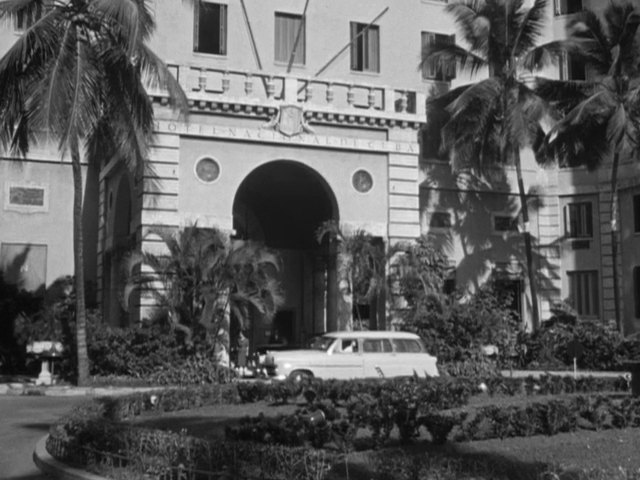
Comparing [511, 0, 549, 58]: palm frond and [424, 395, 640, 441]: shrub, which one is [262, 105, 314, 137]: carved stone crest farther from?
[424, 395, 640, 441]: shrub

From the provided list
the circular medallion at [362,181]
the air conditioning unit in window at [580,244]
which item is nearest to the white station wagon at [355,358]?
the circular medallion at [362,181]

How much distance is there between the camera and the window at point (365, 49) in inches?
1347

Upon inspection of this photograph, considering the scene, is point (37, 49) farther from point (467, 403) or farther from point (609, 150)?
point (609, 150)

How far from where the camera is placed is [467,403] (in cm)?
1733

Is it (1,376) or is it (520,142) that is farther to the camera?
(520,142)

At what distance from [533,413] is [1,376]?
62.0ft

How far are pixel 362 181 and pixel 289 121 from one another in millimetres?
3255

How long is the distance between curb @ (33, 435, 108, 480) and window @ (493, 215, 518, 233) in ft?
83.8

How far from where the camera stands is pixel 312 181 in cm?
2956

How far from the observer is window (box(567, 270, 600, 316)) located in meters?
34.8

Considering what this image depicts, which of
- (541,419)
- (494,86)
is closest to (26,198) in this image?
(494,86)

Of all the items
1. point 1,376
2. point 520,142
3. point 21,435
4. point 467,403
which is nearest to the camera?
point 21,435

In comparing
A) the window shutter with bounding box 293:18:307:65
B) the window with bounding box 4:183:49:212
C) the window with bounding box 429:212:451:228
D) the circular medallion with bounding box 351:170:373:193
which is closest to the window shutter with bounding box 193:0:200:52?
the window shutter with bounding box 293:18:307:65

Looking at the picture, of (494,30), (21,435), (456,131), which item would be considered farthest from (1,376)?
(494,30)
